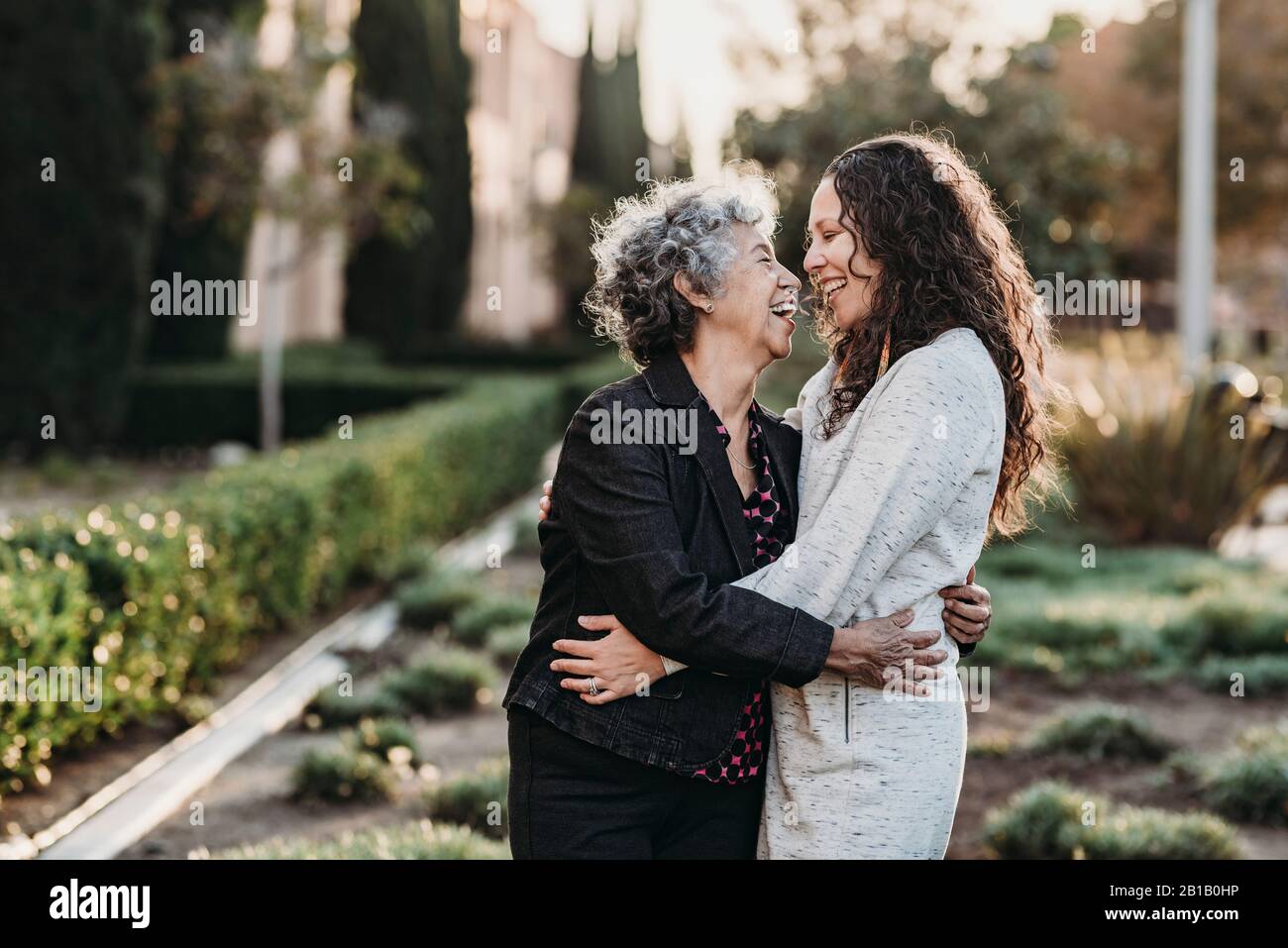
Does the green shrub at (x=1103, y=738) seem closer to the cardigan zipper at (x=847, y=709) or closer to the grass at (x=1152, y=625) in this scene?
the grass at (x=1152, y=625)

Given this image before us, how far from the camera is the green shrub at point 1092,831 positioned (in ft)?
13.0

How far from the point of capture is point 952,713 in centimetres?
229

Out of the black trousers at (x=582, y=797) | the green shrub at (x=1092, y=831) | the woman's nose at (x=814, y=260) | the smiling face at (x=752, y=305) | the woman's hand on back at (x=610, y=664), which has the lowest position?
the green shrub at (x=1092, y=831)

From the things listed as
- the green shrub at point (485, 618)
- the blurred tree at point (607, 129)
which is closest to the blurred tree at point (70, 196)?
the green shrub at point (485, 618)

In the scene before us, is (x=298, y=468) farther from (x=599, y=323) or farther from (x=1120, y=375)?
(x=1120, y=375)

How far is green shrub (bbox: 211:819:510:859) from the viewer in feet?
12.1

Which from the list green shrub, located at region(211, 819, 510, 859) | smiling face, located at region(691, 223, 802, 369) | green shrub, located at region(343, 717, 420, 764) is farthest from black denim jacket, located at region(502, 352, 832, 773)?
green shrub, located at region(343, 717, 420, 764)

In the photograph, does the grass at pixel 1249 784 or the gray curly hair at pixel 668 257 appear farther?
the grass at pixel 1249 784

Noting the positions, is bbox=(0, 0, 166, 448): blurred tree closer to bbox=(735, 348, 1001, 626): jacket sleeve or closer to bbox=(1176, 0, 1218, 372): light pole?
bbox=(1176, 0, 1218, 372): light pole

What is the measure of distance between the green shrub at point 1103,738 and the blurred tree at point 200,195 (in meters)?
9.81

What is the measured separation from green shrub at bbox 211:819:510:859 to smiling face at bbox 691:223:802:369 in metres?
1.90

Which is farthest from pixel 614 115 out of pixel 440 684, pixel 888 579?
pixel 888 579

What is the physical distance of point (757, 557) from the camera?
2.38m
